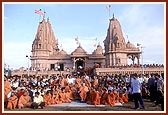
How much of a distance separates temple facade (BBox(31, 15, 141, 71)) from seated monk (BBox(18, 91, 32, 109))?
915 inches

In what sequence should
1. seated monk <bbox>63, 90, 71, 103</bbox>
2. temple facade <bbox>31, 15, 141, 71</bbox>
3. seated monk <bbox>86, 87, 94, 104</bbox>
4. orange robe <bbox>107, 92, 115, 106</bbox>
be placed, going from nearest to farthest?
1. orange robe <bbox>107, 92, 115, 106</bbox>
2. seated monk <bbox>86, 87, 94, 104</bbox>
3. seated monk <bbox>63, 90, 71, 103</bbox>
4. temple facade <bbox>31, 15, 141, 71</bbox>

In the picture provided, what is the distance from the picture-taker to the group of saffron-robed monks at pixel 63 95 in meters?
10.8

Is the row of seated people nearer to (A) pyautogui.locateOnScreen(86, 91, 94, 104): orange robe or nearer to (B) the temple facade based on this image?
(A) pyautogui.locateOnScreen(86, 91, 94, 104): orange robe

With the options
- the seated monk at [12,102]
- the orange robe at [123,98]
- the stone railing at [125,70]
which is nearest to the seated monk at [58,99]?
the seated monk at [12,102]

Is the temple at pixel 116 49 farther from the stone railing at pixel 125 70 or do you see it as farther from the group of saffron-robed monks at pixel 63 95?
the group of saffron-robed monks at pixel 63 95

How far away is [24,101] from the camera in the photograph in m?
10.9

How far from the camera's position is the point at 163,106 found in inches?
376

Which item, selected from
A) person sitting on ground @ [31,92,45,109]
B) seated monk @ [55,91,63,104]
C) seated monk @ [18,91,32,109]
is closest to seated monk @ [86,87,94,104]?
seated monk @ [55,91,63,104]

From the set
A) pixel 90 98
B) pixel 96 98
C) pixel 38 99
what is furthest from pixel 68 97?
pixel 38 99

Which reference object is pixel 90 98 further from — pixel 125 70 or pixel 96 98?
pixel 125 70

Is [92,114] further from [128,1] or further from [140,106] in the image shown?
[128,1]

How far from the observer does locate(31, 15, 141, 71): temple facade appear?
3506cm

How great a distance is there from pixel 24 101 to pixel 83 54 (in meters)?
25.8

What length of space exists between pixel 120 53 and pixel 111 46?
4.04 feet
